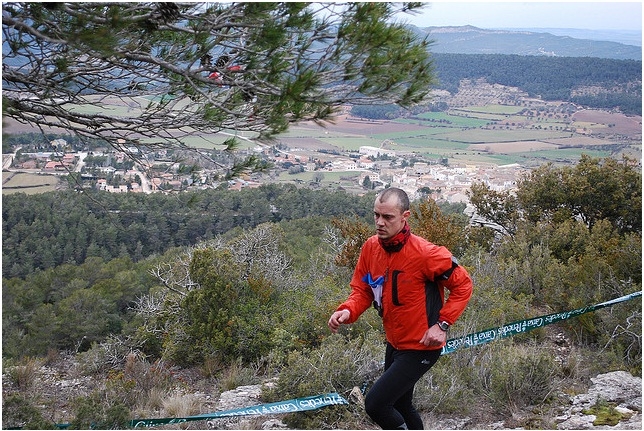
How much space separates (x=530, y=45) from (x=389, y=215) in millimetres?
56556

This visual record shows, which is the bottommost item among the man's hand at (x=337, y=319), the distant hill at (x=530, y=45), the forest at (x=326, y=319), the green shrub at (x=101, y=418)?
the forest at (x=326, y=319)

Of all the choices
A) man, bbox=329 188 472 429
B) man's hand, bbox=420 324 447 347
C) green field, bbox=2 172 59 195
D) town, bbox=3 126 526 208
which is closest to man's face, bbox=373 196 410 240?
man, bbox=329 188 472 429

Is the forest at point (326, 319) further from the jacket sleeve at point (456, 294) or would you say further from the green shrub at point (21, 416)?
the jacket sleeve at point (456, 294)

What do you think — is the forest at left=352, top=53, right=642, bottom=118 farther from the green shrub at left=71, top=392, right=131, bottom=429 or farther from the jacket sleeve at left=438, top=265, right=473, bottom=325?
the jacket sleeve at left=438, top=265, right=473, bottom=325

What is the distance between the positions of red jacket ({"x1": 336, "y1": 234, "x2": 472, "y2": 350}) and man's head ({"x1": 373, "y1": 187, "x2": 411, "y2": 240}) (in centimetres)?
10

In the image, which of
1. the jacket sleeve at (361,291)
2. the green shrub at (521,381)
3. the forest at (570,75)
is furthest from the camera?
the forest at (570,75)

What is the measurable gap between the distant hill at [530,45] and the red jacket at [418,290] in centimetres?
4298

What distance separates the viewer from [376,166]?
40781 mm

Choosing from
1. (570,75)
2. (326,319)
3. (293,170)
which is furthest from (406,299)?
(570,75)

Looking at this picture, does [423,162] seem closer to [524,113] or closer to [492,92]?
[492,92]

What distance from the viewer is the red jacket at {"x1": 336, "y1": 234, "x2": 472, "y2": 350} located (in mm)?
2961

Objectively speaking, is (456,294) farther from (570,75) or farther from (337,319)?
(570,75)

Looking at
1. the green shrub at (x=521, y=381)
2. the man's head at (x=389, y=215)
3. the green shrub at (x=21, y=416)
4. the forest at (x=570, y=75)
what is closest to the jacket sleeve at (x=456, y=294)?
the man's head at (x=389, y=215)

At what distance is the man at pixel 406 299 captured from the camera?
296 cm
